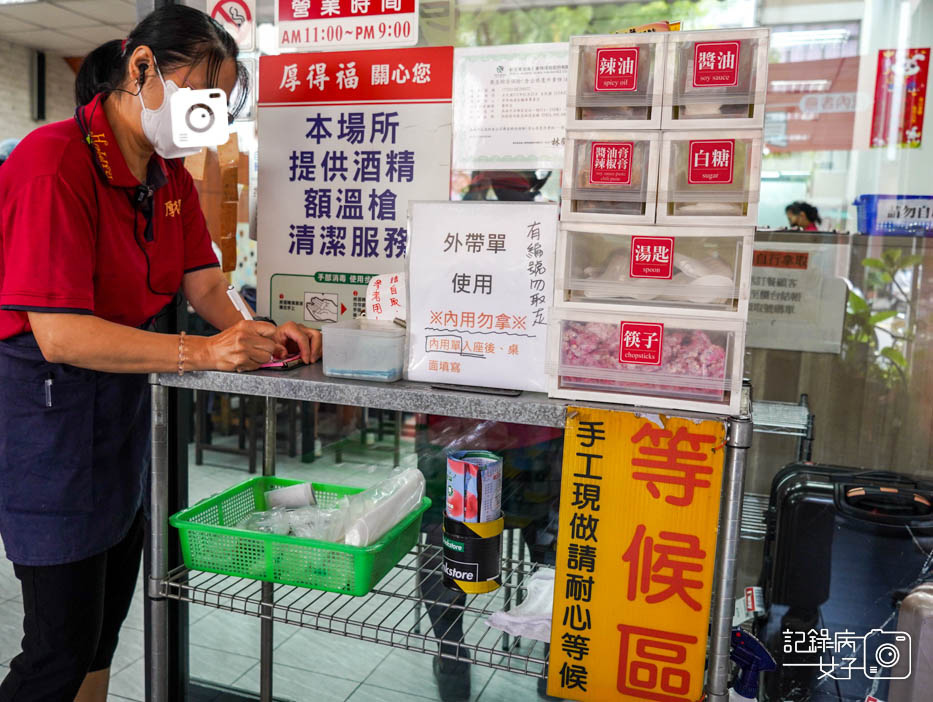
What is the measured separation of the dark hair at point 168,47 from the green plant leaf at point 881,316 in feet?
6.60

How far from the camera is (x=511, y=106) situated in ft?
5.53

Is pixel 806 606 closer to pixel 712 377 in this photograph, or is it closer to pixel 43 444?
pixel 712 377

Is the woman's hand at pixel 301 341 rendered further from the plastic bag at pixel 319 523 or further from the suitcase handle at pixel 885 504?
the suitcase handle at pixel 885 504

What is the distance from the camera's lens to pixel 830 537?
180 cm

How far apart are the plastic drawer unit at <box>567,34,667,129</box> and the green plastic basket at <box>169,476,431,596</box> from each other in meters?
0.84

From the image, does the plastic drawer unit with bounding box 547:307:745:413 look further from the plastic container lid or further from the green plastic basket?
the green plastic basket

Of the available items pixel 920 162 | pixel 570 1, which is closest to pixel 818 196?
pixel 920 162

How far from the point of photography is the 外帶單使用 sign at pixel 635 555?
1.17m

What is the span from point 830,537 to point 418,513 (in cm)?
96

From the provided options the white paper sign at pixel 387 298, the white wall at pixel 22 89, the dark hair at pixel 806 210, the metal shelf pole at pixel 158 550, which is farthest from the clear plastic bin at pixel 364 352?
the white wall at pixel 22 89

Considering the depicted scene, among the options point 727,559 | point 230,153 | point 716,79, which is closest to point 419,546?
point 727,559

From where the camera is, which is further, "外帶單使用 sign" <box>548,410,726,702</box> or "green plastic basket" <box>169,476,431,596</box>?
"green plastic basket" <box>169,476,431,596</box>

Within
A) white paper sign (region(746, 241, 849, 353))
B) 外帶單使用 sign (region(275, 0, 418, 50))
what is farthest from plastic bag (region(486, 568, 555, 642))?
white paper sign (region(746, 241, 849, 353))

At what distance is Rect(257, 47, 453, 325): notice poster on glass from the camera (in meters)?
1.74
